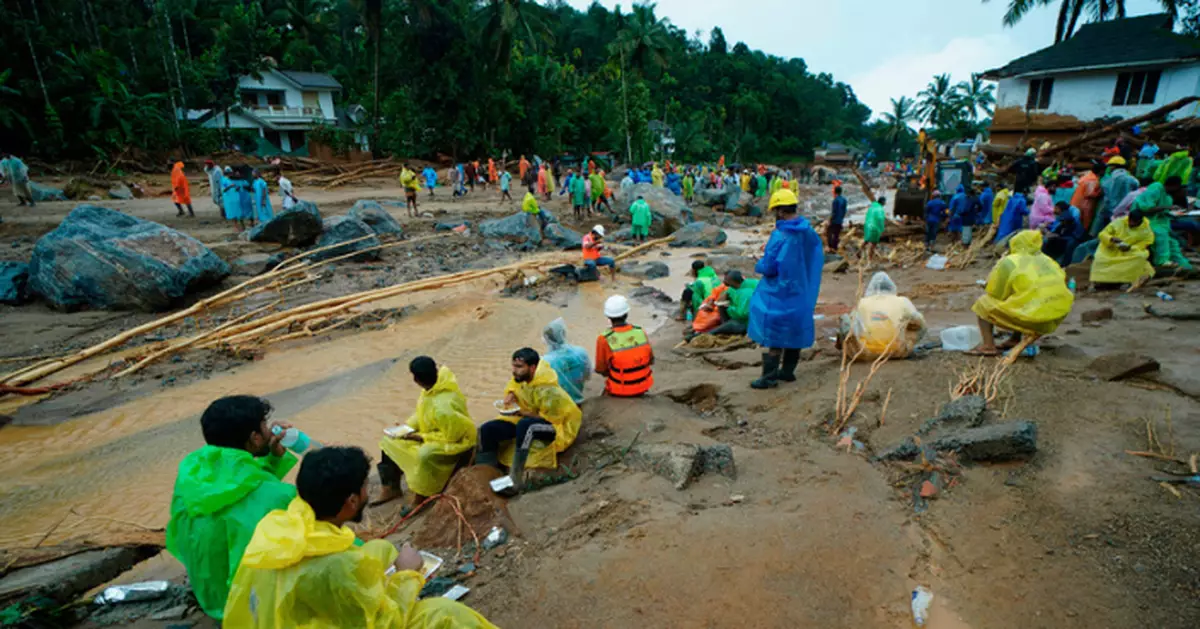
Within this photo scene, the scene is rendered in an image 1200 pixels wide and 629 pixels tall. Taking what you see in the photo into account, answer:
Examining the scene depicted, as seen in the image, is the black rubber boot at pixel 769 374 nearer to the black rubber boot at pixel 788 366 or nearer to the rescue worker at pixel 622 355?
the black rubber boot at pixel 788 366

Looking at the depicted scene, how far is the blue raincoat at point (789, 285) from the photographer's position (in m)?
4.81

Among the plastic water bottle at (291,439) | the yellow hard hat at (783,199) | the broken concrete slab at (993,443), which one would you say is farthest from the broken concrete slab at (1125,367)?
the plastic water bottle at (291,439)

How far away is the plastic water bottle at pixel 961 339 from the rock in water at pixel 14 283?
13.3m

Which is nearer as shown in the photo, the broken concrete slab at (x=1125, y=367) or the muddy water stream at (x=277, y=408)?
the broken concrete slab at (x=1125, y=367)

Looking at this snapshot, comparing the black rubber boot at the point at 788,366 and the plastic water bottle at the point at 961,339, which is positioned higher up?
the plastic water bottle at the point at 961,339

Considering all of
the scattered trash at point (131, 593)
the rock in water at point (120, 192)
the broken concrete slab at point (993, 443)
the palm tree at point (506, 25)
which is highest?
the palm tree at point (506, 25)

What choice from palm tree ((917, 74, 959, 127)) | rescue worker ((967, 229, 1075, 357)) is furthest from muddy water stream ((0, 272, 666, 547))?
palm tree ((917, 74, 959, 127))

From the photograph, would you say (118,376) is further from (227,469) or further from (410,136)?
(410,136)

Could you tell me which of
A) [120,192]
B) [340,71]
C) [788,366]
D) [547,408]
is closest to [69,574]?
[547,408]

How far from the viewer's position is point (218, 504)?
226 cm

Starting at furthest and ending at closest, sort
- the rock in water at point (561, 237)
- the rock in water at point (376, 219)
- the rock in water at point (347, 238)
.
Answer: the rock in water at point (561, 237) → the rock in water at point (376, 219) → the rock in water at point (347, 238)

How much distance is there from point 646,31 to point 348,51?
24.1 meters

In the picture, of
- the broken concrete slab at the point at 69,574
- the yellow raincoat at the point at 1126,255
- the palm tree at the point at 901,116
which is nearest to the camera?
the broken concrete slab at the point at 69,574

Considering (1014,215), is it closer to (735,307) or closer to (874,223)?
(874,223)
